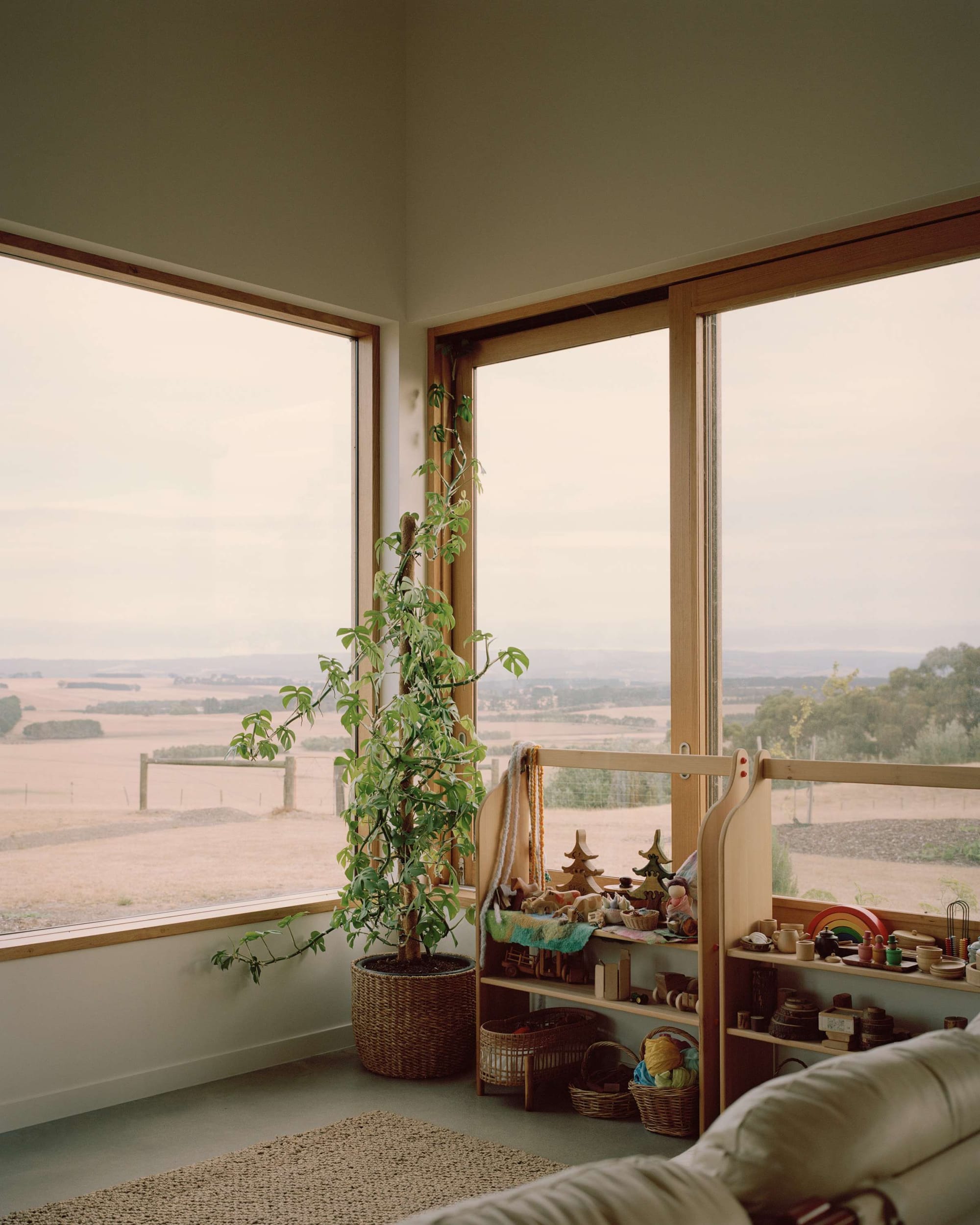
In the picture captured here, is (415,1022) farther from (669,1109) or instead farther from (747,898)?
(747,898)

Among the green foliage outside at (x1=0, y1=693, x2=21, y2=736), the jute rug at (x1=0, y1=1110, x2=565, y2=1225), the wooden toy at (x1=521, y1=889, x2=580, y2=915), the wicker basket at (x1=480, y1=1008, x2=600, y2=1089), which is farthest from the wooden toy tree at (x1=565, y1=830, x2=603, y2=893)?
the green foliage outside at (x1=0, y1=693, x2=21, y2=736)

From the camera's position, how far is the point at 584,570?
12.9 feet

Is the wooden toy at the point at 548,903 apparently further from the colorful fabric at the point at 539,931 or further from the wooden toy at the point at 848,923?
the wooden toy at the point at 848,923

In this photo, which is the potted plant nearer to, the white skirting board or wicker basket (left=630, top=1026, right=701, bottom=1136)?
the white skirting board

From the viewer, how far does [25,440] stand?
344 centimetres

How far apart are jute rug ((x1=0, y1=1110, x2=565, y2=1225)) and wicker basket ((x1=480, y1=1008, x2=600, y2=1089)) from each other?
0.89 feet

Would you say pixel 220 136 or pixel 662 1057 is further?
pixel 220 136

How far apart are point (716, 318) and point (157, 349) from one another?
175 centimetres

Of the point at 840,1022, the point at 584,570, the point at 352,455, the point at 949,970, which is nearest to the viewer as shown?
the point at 949,970

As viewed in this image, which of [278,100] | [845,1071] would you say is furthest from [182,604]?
[845,1071]

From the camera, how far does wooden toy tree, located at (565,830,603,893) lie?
11.7 feet

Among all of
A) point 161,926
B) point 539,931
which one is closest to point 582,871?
point 539,931

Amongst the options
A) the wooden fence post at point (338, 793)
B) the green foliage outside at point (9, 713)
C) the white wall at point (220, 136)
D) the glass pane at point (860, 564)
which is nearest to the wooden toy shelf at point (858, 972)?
the glass pane at point (860, 564)

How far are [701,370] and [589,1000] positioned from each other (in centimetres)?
186
